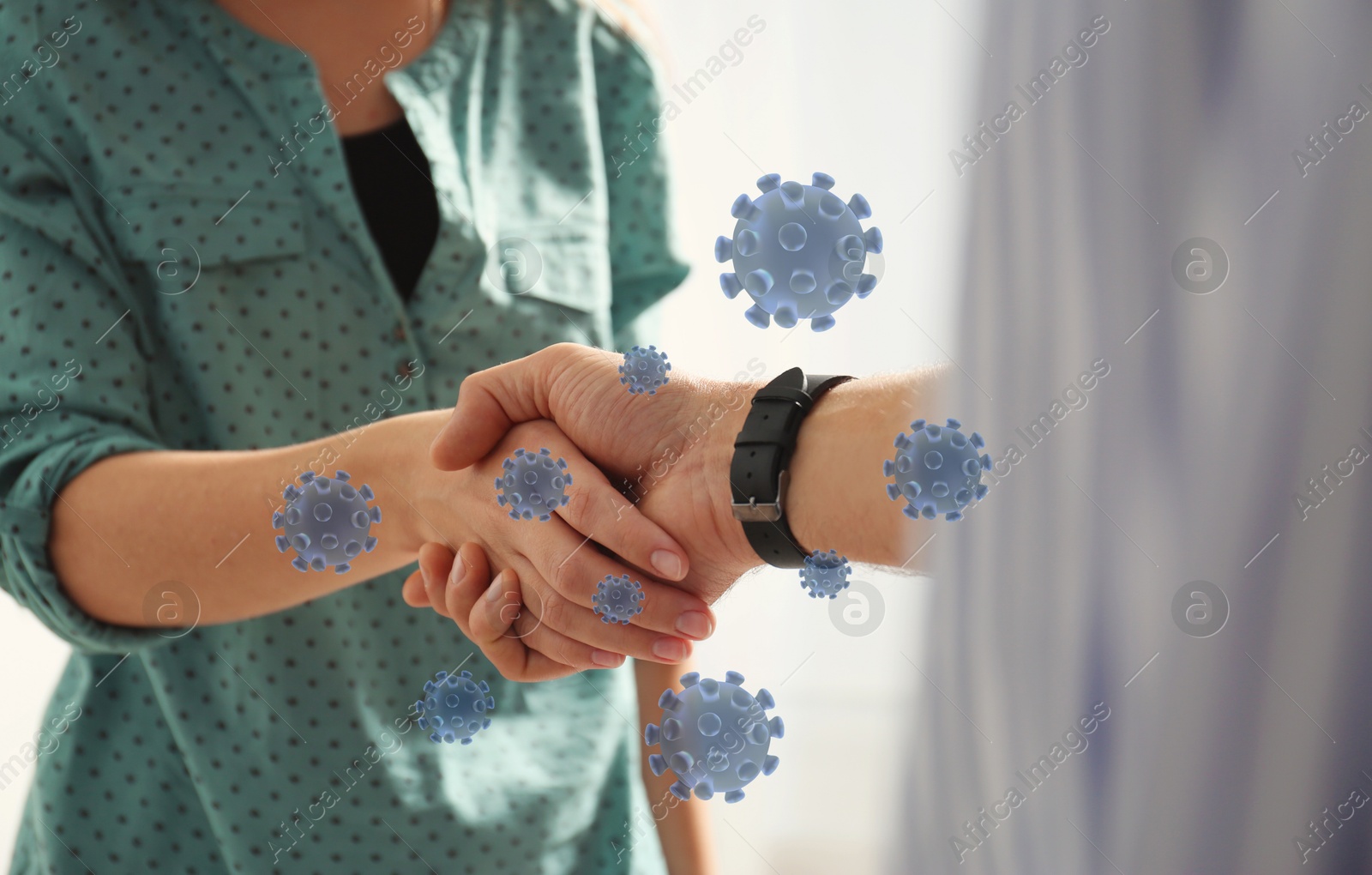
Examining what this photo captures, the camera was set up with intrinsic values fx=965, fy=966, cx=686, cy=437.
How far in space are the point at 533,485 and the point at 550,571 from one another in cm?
6

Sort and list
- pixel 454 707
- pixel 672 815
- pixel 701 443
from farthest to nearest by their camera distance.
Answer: pixel 672 815 < pixel 454 707 < pixel 701 443

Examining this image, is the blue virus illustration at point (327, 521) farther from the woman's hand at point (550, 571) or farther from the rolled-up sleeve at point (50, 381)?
the rolled-up sleeve at point (50, 381)

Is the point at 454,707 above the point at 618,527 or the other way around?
the other way around

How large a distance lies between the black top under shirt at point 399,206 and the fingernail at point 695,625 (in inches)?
16.0

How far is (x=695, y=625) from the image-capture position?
56 cm

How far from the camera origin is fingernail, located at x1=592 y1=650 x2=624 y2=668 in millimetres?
607

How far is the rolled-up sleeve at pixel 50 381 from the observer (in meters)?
0.67

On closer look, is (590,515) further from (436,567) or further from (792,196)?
(792,196)

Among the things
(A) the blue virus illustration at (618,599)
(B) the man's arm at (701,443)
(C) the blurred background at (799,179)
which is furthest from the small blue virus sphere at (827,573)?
(C) the blurred background at (799,179)

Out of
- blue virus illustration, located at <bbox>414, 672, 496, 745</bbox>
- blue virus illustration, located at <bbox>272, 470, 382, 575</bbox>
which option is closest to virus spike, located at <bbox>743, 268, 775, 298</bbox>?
blue virus illustration, located at <bbox>272, 470, 382, 575</bbox>

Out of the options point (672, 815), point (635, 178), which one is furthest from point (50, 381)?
point (672, 815)

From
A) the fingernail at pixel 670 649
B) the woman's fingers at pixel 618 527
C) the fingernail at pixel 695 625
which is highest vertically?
the woman's fingers at pixel 618 527

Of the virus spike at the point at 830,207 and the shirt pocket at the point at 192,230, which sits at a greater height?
the virus spike at the point at 830,207

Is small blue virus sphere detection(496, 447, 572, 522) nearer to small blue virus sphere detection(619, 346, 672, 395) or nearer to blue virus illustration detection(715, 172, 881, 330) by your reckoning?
small blue virus sphere detection(619, 346, 672, 395)
